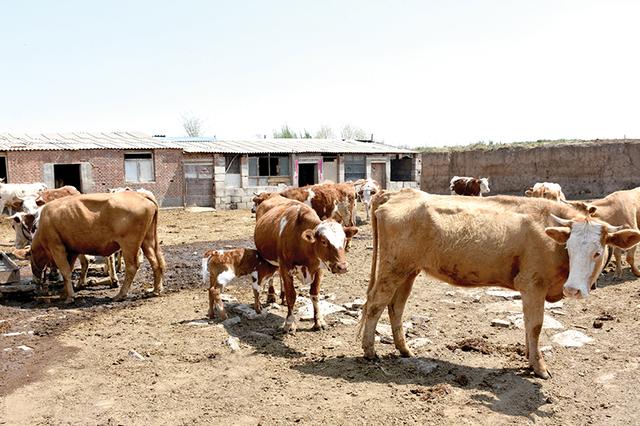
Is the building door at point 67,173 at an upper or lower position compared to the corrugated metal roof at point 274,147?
lower

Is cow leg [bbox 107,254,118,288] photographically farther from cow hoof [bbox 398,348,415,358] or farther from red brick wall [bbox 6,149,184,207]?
red brick wall [bbox 6,149,184,207]

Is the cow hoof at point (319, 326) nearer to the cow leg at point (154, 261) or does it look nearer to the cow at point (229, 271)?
the cow at point (229, 271)

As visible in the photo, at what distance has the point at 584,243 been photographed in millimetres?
5738

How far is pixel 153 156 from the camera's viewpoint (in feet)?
88.8

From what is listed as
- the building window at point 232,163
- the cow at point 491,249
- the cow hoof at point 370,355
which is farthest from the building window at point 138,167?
the cow hoof at point 370,355

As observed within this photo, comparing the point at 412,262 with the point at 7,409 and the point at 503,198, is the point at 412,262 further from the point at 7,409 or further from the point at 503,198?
the point at 7,409

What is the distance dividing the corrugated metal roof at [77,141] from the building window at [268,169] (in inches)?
169

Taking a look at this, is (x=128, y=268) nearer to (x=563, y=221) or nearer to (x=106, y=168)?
(x=563, y=221)

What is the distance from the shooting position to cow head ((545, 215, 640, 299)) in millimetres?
5666

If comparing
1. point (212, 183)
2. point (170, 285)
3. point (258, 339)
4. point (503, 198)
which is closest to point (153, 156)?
point (212, 183)

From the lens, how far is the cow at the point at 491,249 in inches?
230

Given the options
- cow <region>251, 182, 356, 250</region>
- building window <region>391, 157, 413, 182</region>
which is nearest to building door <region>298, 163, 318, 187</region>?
building window <region>391, 157, 413, 182</region>

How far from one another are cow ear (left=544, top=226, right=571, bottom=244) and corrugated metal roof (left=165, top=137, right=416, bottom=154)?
2360cm

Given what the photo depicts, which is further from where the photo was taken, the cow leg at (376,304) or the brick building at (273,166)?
the brick building at (273,166)
